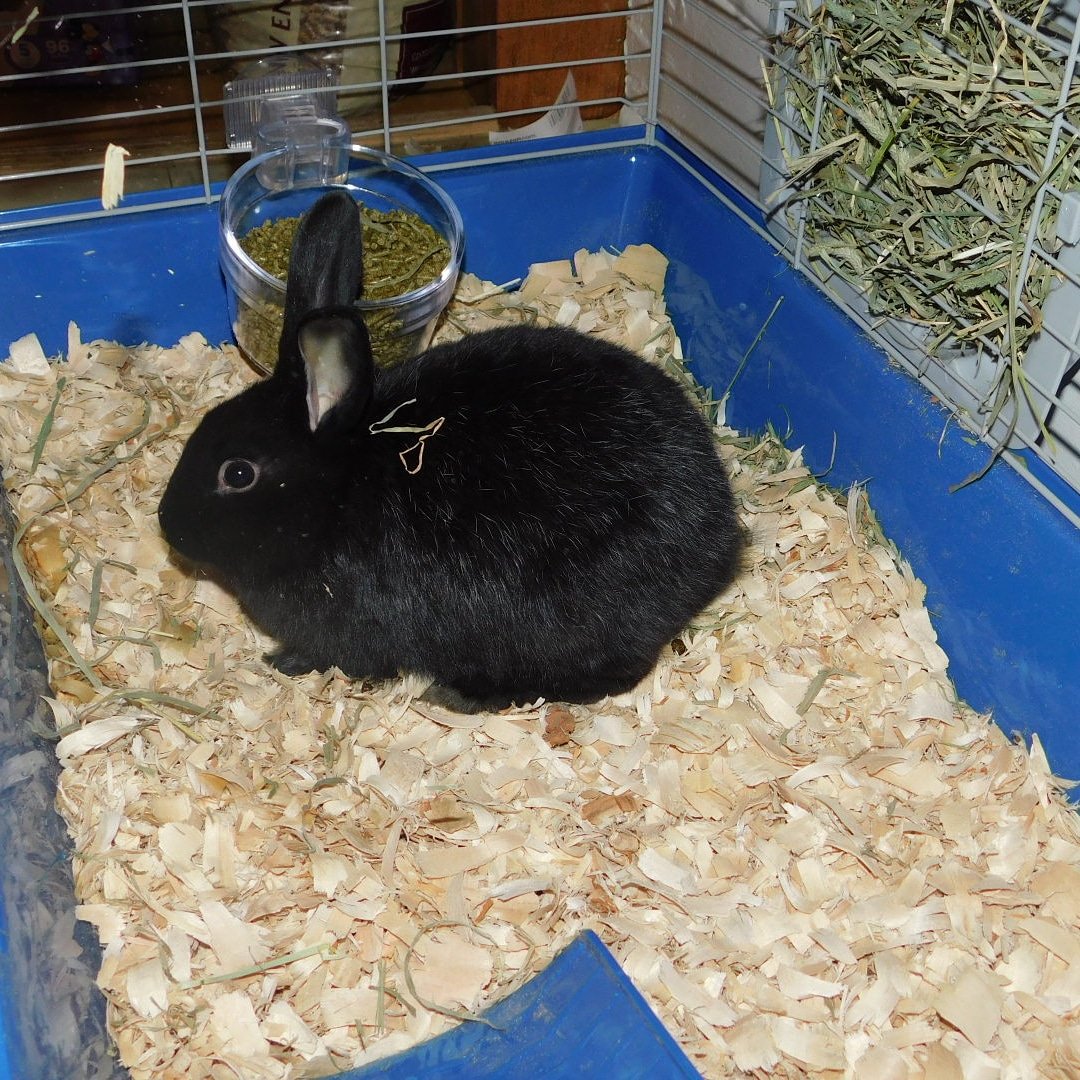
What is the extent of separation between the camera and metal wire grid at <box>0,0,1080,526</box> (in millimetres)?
2566

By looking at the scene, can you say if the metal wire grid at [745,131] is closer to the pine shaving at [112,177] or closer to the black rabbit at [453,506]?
the pine shaving at [112,177]

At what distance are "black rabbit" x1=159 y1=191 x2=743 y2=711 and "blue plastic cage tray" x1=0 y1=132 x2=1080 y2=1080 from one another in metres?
0.60

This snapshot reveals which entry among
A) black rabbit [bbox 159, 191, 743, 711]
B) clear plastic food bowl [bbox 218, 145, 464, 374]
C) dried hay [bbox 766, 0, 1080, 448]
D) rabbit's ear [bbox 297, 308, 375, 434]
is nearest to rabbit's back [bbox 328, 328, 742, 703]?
black rabbit [bbox 159, 191, 743, 711]

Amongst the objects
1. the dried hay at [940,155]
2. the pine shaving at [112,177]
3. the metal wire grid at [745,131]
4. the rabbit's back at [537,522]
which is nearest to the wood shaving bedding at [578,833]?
the rabbit's back at [537,522]

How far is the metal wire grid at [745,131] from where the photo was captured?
2566 millimetres

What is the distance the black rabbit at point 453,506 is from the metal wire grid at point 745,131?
2.26 ft

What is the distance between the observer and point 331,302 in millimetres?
2646

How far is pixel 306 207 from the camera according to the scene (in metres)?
3.57

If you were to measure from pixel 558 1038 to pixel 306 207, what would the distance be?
2380 millimetres

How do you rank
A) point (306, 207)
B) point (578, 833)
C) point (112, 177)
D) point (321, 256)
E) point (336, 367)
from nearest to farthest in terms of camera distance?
point (336, 367)
point (578, 833)
point (321, 256)
point (112, 177)
point (306, 207)

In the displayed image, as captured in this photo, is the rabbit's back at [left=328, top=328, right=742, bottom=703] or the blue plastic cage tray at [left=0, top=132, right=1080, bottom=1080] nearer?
the blue plastic cage tray at [left=0, top=132, right=1080, bottom=1080]

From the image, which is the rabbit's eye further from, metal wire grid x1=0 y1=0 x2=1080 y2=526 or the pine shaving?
metal wire grid x1=0 y1=0 x2=1080 y2=526

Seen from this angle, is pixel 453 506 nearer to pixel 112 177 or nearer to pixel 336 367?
pixel 336 367

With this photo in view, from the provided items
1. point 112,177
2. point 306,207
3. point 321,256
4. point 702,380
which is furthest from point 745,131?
point 112,177
